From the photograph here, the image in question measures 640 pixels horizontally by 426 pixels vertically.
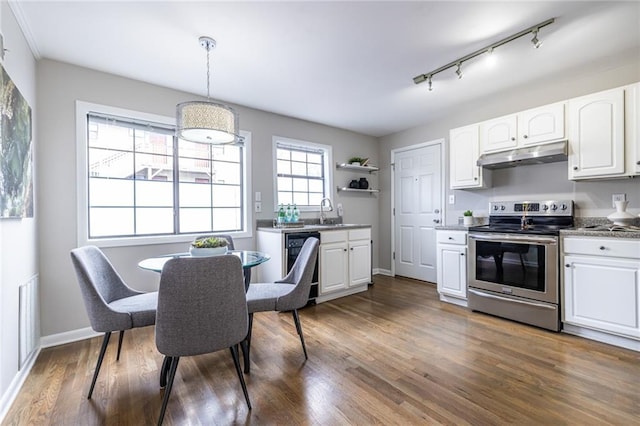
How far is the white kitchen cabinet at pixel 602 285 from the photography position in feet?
7.22

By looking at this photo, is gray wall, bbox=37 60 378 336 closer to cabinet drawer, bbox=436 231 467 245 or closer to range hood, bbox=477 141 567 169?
cabinet drawer, bbox=436 231 467 245

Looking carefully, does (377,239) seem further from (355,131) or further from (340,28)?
(340,28)

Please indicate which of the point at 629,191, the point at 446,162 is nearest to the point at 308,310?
the point at 446,162

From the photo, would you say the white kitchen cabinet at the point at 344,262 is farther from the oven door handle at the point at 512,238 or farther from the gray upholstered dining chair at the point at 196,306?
the gray upholstered dining chair at the point at 196,306

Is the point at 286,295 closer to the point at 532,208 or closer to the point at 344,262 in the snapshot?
the point at 344,262

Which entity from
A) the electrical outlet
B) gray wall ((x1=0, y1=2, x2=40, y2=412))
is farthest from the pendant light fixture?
the electrical outlet

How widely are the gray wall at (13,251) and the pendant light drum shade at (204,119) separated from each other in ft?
Result: 3.24

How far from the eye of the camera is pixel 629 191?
2627mm

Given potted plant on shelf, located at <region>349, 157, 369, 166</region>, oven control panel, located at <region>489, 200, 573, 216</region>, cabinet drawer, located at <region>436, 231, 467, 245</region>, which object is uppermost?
potted plant on shelf, located at <region>349, 157, 369, 166</region>

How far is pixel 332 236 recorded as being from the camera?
356 cm

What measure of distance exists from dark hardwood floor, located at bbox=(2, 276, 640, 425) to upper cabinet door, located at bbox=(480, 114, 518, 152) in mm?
1892

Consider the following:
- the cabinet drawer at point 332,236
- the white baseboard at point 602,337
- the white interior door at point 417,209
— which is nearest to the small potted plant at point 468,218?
the white interior door at point 417,209

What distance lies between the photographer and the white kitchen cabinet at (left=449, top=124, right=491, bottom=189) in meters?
3.39

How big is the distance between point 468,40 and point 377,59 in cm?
72
